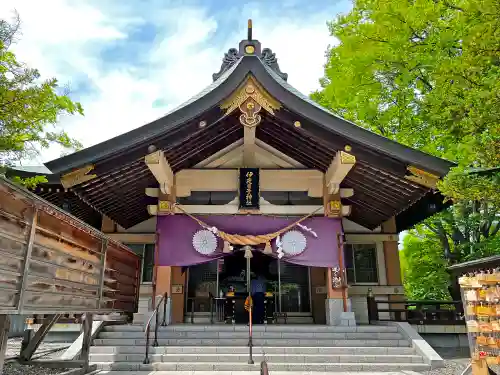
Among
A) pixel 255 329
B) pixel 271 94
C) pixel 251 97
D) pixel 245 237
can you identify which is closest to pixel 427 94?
pixel 271 94

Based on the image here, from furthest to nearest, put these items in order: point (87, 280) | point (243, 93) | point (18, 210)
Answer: point (243, 93) → point (87, 280) → point (18, 210)

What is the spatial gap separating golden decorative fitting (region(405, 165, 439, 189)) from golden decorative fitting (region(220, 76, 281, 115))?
3.22 meters

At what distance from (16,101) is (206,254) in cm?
536

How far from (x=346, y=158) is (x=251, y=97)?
257cm

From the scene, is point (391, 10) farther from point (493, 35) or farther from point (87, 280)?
point (87, 280)

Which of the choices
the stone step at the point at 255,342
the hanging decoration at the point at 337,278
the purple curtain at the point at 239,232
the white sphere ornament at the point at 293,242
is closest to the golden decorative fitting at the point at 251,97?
the purple curtain at the point at 239,232

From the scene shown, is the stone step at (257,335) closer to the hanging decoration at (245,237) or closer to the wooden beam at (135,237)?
the hanging decoration at (245,237)

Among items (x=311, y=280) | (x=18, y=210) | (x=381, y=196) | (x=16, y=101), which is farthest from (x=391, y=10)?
(x=18, y=210)

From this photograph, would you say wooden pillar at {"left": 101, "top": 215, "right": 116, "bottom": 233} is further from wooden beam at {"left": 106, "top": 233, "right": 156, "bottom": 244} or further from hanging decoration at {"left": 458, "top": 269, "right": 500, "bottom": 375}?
hanging decoration at {"left": 458, "top": 269, "right": 500, "bottom": 375}

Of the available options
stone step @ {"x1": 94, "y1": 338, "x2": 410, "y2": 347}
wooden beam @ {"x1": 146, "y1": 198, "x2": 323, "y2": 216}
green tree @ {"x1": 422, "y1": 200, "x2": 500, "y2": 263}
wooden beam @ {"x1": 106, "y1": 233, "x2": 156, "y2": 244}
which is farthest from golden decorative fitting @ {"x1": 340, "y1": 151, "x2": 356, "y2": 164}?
wooden beam @ {"x1": 106, "y1": 233, "x2": 156, "y2": 244}

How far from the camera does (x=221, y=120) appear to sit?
9188mm

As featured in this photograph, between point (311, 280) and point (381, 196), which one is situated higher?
point (381, 196)

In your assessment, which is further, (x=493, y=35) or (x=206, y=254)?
(x=206, y=254)

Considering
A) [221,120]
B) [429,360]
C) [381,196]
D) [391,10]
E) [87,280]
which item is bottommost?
[429,360]
